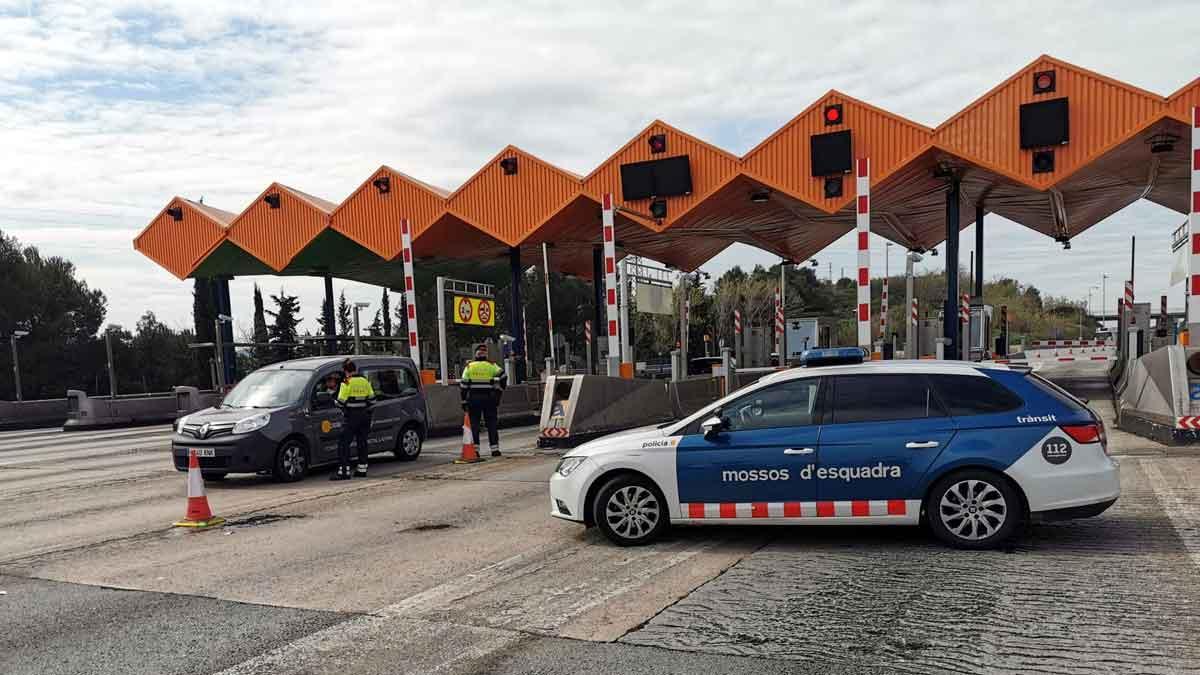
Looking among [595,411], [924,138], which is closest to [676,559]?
[595,411]

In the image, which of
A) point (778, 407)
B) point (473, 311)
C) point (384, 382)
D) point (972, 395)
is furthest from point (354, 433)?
point (473, 311)

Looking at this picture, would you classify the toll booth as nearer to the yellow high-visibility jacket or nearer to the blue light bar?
the yellow high-visibility jacket

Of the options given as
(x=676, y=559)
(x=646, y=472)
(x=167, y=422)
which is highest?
(x=646, y=472)

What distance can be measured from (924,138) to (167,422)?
25608 millimetres

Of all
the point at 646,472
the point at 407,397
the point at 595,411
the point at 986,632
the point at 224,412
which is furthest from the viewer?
the point at 595,411

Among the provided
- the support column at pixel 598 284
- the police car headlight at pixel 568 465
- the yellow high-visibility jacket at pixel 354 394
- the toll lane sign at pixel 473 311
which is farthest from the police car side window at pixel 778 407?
the support column at pixel 598 284

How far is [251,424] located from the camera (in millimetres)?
11602

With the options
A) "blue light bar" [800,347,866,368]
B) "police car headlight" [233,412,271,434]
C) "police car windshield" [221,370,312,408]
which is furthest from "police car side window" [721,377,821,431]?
"police car windshield" [221,370,312,408]

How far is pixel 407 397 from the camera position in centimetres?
1445

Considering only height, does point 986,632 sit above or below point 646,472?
below

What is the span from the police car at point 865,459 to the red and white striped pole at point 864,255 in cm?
812

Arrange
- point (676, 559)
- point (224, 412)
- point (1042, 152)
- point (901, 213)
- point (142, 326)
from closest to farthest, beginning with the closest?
point (676, 559)
point (224, 412)
point (1042, 152)
point (901, 213)
point (142, 326)

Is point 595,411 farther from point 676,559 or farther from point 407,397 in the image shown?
point 676,559

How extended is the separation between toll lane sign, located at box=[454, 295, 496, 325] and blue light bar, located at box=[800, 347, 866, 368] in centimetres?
1690
